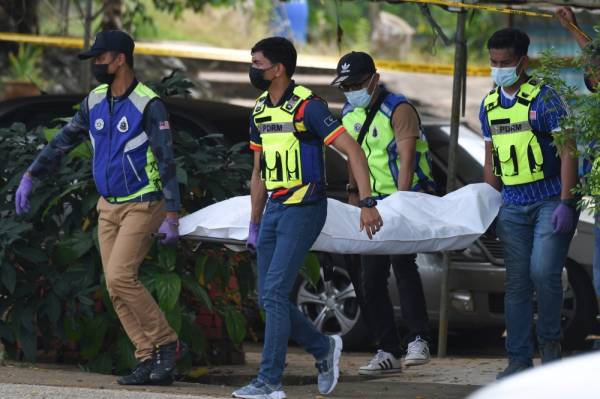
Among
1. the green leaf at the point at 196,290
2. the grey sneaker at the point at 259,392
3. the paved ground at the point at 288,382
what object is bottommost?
the paved ground at the point at 288,382

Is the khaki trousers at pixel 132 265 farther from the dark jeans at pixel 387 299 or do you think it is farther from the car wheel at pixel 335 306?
the car wheel at pixel 335 306

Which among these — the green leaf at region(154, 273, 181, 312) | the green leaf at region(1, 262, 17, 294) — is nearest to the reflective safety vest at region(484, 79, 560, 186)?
the green leaf at region(154, 273, 181, 312)

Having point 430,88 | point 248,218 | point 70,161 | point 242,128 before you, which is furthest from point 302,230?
point 430,88

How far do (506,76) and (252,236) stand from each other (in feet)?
5.12

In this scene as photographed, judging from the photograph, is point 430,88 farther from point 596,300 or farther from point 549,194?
point 549,194

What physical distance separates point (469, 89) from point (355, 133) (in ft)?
56.4

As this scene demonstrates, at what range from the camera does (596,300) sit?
10.9 m

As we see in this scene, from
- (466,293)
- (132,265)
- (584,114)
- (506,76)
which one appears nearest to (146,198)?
(132,265)

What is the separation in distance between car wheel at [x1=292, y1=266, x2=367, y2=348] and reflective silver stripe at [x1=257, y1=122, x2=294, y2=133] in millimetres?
3041

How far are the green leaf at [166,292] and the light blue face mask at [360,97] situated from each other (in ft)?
4.78

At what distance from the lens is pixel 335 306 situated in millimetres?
A: 10836

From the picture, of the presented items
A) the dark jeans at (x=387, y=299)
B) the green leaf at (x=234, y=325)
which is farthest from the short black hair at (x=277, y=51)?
the green leaf at (x=234, y=325)

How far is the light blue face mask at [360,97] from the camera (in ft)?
29.1

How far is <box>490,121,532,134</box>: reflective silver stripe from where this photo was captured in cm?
807
